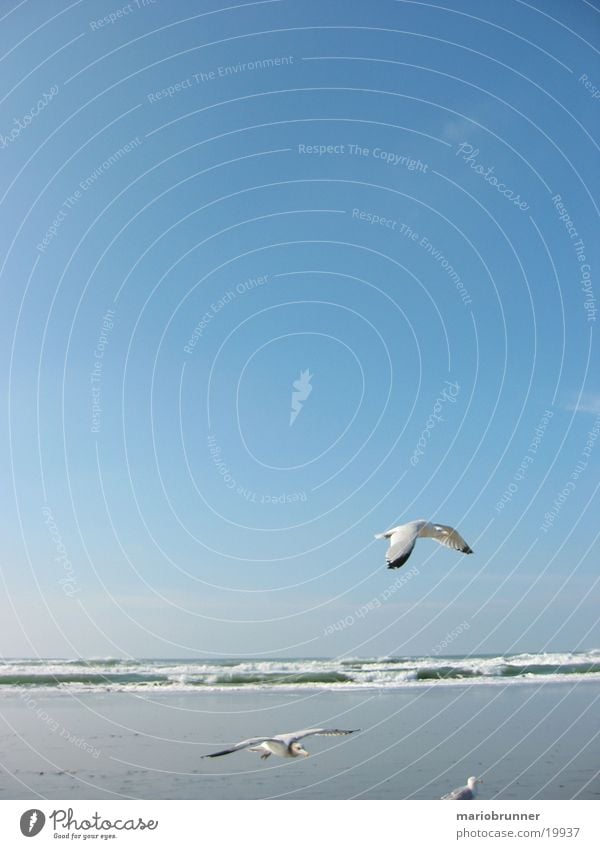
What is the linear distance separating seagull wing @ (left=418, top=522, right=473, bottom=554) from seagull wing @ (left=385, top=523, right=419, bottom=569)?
14.4 inches

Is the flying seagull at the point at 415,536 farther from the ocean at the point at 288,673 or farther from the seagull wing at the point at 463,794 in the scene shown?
the ocean at the point at 288,673

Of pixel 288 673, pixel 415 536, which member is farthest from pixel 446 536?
pixel 288 673

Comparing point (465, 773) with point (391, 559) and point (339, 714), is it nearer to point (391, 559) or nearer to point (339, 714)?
point (391, 559)

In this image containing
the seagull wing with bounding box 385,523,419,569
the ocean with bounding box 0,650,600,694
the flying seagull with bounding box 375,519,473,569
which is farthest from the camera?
the ocean with bounding box 0,650,600,694

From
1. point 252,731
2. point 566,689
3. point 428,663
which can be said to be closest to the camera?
point 252,731

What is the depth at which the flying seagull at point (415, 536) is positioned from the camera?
1154 centimetres
